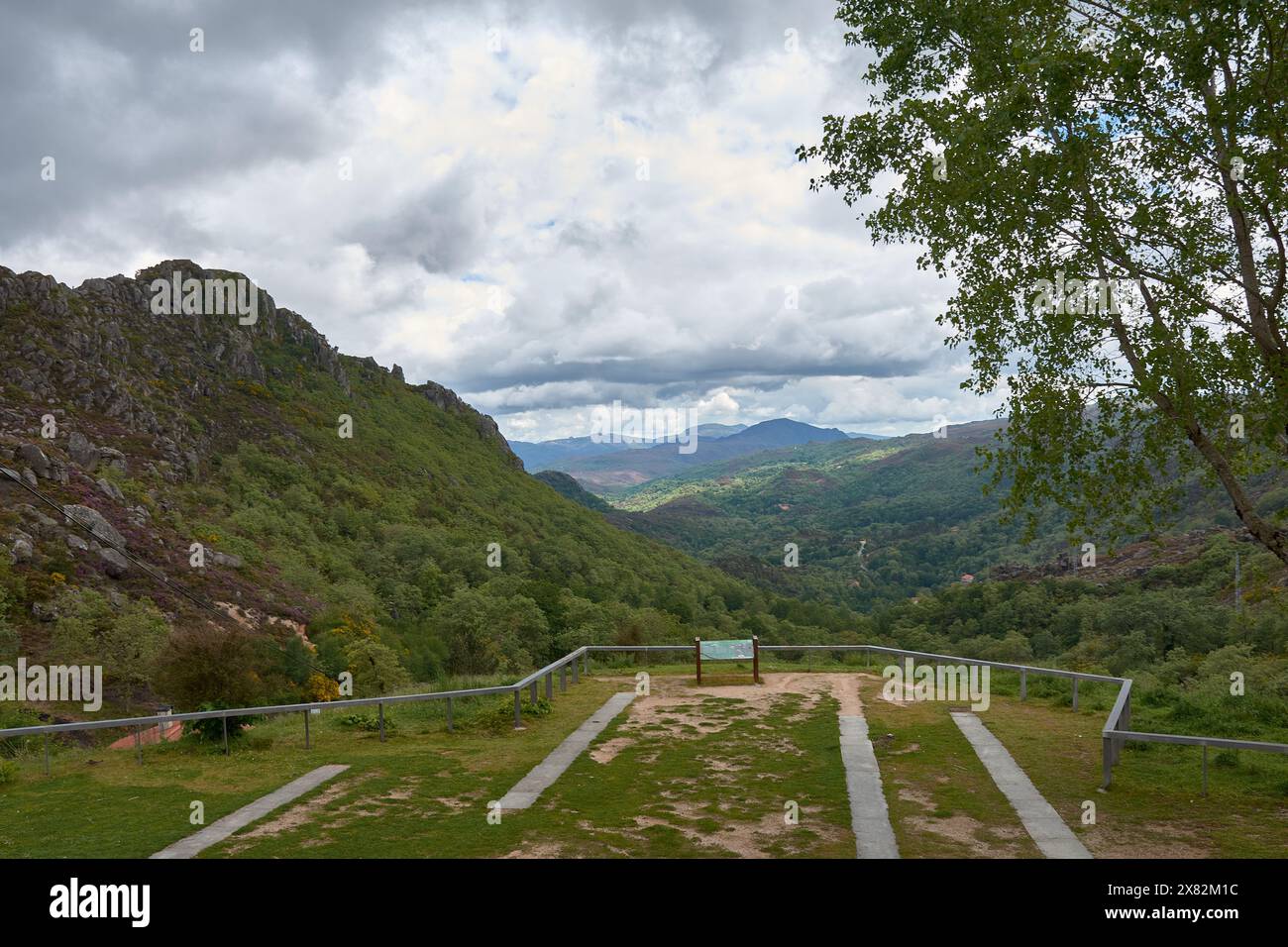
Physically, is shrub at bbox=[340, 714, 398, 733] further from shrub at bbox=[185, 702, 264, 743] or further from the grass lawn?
shrub at bbox=[185, 702, 264, 743]

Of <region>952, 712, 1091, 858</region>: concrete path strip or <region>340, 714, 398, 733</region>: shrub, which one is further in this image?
<region>340, 714, 398, 733</region>: shrub

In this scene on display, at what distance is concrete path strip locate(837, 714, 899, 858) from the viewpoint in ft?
23.6

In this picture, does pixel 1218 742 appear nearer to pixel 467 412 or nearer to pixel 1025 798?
pixel 1025 798

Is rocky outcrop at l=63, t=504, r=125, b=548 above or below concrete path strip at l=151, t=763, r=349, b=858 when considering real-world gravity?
above

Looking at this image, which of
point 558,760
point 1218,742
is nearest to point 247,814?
point 558,760

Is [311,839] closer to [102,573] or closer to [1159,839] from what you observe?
[1159,839]

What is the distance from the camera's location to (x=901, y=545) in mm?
176750

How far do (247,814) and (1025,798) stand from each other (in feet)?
26.0

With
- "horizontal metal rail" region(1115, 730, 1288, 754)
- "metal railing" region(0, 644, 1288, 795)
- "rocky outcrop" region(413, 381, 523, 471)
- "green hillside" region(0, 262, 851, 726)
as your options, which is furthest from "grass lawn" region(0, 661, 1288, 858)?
"rocky outcrop" region(413, 381, 523, 471)

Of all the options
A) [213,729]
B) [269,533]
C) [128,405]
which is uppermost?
[128,405]

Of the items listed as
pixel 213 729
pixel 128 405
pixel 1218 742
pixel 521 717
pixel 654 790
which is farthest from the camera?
pixel 128 405

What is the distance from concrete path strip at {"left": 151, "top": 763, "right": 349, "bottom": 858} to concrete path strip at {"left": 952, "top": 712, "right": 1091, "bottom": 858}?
24.0 ft

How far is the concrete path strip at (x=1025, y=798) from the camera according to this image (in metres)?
7.16

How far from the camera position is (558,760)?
10.6 m
